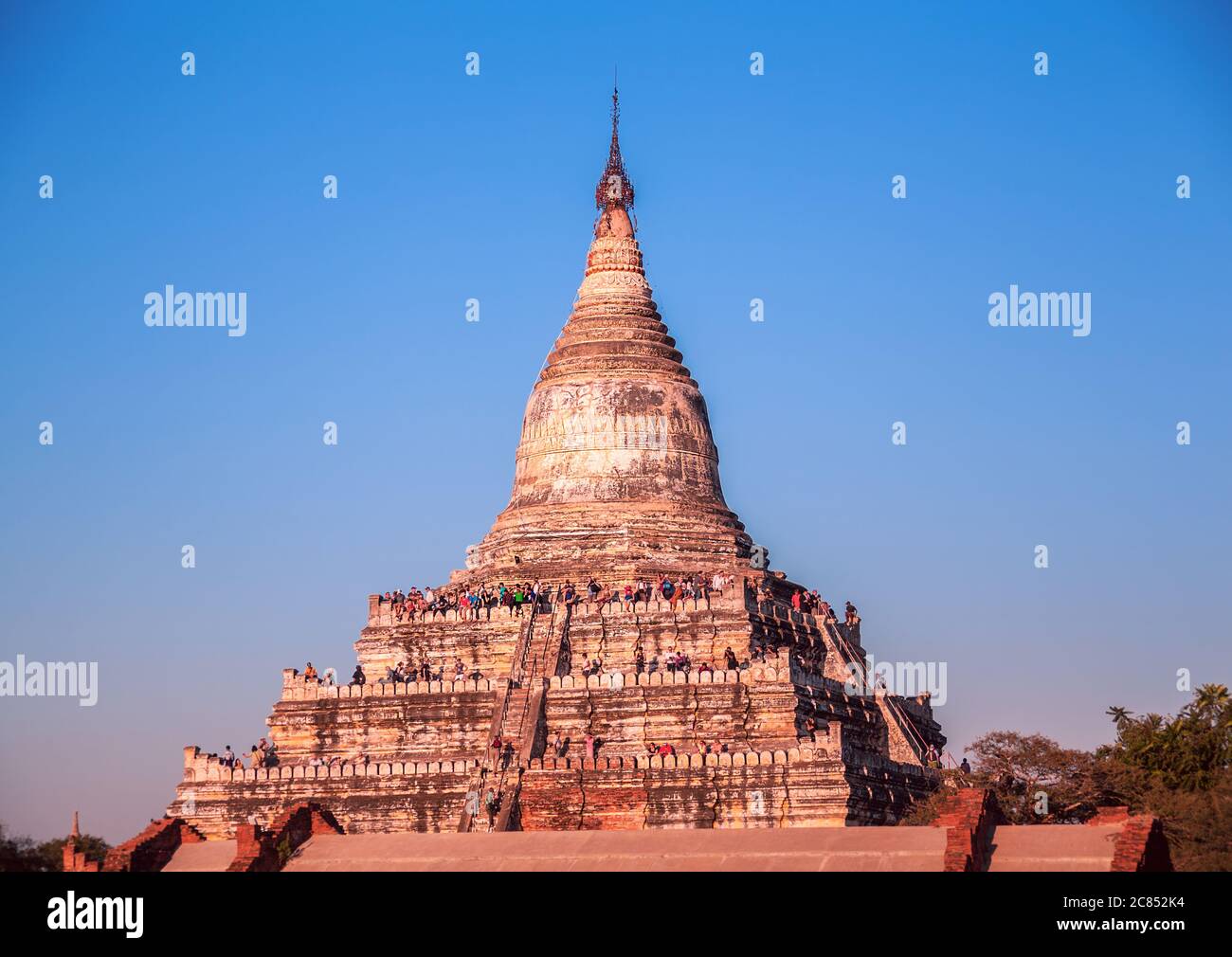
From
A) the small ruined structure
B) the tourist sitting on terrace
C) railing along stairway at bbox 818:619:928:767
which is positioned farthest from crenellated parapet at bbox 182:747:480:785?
railing along stairway at bbox 818:619:928:767

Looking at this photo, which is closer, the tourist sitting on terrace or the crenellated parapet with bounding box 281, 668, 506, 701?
the tourist sitting on terrace

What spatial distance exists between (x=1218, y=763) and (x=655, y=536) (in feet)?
64.5

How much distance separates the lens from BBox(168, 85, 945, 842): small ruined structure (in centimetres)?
6088

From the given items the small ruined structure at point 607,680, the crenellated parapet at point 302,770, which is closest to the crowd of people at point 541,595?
the small ruined structure at point 607,680

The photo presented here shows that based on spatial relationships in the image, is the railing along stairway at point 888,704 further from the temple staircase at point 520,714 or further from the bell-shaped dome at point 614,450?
the temple staircase at point 520,714

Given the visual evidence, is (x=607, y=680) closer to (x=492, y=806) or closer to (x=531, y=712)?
(x=531, y=712)

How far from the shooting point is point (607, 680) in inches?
2552

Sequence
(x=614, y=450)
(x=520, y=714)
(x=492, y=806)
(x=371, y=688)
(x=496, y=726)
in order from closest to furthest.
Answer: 1. (x=492, y=806)
2. (x=496, y=726)
3. (x=520, y=714)
4. (x=371, y=688)
5. (x=614, y=450)

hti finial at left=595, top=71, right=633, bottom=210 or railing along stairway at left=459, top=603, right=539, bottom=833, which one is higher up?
hti finial at left=595, top=71, right=633, bottom=210

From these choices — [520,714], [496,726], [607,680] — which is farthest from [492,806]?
[607,680]

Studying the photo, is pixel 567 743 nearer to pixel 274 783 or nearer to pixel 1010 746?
pixel 274 783

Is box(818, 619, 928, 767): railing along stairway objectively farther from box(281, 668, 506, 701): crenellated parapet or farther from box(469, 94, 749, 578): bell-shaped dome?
box(281, 668, 506, 701): crenellated parapet
